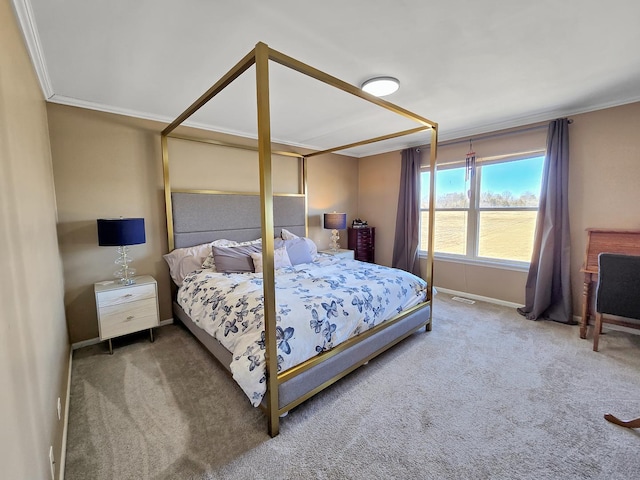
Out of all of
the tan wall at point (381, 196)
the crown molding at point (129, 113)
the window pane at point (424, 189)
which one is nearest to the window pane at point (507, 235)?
the window pane at point (424, 189)

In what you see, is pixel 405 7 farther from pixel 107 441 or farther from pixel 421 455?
pixel 107 441

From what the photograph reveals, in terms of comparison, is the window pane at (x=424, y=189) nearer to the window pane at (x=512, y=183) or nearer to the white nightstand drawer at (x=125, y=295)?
the window pane at (x=512, y=183)

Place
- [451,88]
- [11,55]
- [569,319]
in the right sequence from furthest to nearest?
1. [569,319]
2. [451,88]
3. [11,55]

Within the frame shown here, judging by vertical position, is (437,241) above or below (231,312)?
above

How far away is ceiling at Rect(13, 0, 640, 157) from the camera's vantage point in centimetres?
156

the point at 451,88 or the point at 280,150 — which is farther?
the point at 280,150

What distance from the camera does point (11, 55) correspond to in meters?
1.39

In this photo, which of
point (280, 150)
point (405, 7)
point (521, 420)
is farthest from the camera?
point (280, 150)

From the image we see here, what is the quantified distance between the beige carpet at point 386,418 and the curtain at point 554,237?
644 millimetres


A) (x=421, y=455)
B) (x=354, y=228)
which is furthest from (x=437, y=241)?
(x=421, y=455)

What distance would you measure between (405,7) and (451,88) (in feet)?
4.22

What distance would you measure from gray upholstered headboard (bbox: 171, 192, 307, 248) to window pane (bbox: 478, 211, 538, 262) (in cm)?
295

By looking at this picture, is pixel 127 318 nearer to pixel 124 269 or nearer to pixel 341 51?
pixel 124 269

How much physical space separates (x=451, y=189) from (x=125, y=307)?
456cm
